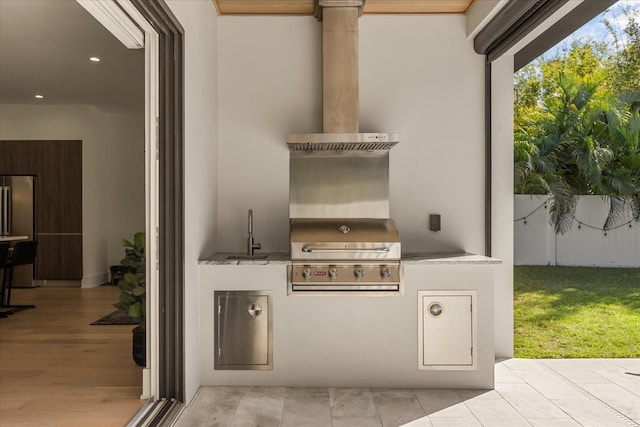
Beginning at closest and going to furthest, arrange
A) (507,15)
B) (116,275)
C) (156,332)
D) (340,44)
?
(156,332), (507,15), (340,44), (116,275)

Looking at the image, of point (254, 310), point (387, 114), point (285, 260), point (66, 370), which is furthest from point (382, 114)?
point (66, 370)

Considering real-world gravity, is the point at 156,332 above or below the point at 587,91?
below

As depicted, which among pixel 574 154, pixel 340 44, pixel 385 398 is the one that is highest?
pixel 340 44

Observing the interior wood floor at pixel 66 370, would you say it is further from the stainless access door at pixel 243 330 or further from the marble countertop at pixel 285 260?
the marble countertop at pixel 285 260

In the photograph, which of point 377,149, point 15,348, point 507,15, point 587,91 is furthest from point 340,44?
point 15,348

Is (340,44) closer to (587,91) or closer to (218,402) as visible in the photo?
(587,91)

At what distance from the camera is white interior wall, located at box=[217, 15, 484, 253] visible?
3.75 meters

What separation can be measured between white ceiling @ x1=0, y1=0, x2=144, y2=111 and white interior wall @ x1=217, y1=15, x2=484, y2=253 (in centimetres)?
131

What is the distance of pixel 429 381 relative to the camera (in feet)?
10.2

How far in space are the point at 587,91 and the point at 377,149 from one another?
162 cm

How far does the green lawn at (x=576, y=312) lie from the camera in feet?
12.1

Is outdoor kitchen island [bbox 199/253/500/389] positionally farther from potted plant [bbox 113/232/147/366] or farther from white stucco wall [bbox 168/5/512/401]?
white stucco wall [bbox 168/5/512/401]

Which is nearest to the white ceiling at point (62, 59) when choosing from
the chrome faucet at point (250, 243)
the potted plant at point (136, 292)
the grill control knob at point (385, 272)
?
the potted plant at point (136, 292)

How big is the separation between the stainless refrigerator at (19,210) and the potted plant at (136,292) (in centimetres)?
430
